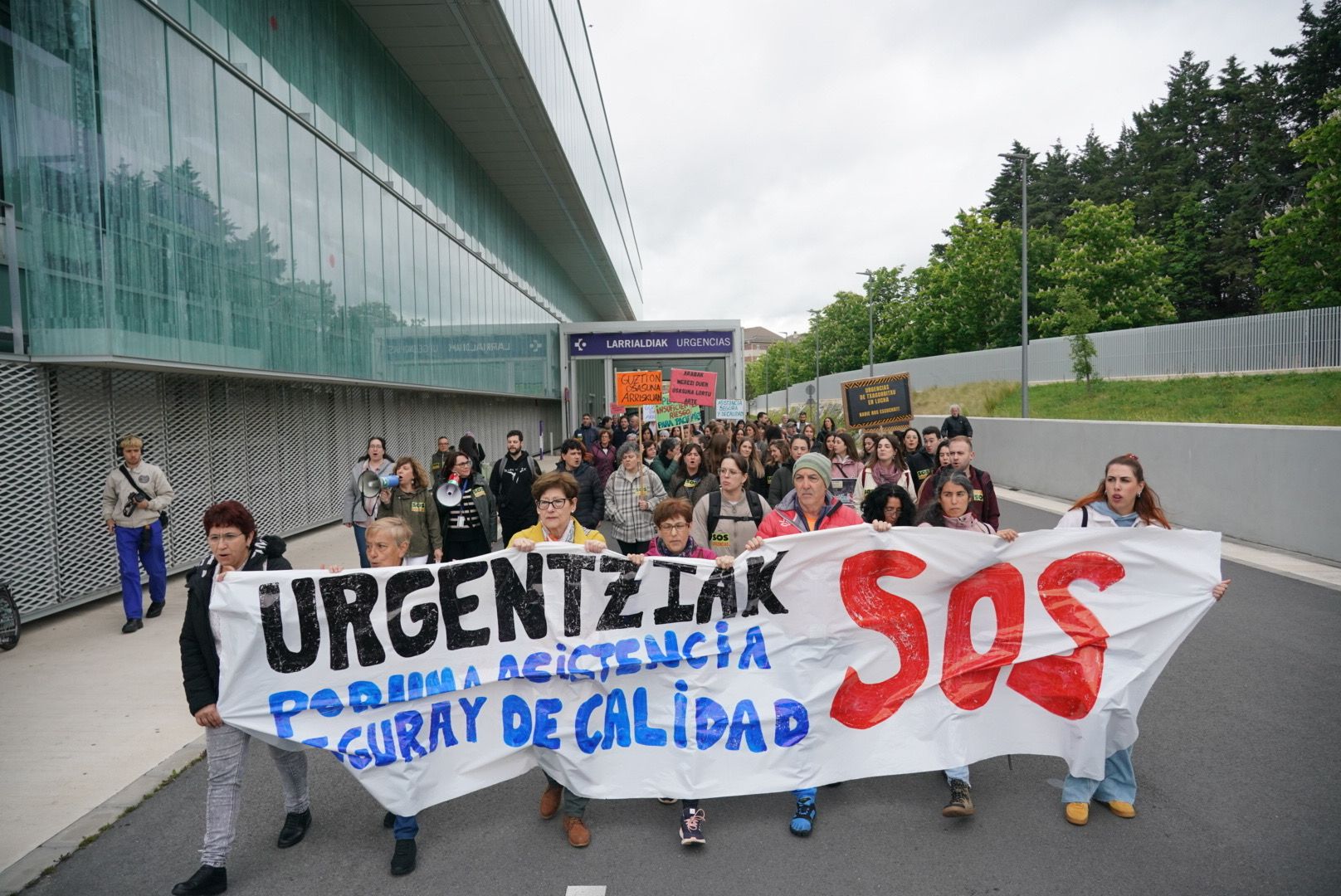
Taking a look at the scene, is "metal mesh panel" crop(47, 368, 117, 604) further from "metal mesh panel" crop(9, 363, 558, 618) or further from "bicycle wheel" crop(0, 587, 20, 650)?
"bicycle wheel" crop(0, 587, 20, 650)

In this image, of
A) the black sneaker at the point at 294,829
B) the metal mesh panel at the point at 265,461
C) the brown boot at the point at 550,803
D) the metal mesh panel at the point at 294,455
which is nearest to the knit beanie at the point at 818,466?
the brown boot at the point at 550,803

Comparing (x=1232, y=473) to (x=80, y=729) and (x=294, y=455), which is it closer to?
(x=80, y=729)

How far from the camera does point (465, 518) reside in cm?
739

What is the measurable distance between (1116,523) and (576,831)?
3328 millimetres

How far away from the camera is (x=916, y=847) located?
377 cm

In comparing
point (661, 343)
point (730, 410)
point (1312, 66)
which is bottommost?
point (730, 410)

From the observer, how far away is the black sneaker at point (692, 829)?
379 centimetres

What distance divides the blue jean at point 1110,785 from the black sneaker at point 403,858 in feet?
10.3

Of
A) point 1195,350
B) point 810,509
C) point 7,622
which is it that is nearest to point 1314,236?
point 1195,350

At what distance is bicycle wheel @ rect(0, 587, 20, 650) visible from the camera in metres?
6.99

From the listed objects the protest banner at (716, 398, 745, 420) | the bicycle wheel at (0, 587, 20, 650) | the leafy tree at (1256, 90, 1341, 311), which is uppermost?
the leafy tree at (1256, 90, 1341, 311)

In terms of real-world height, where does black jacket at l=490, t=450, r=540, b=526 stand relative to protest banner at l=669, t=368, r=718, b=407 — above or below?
below

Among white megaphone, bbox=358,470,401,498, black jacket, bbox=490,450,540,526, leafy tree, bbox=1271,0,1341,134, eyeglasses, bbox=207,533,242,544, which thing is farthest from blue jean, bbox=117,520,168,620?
leafy tree, bbox=1271,0,1341,134

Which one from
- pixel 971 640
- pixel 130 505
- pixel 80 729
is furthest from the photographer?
pixel 130 505
